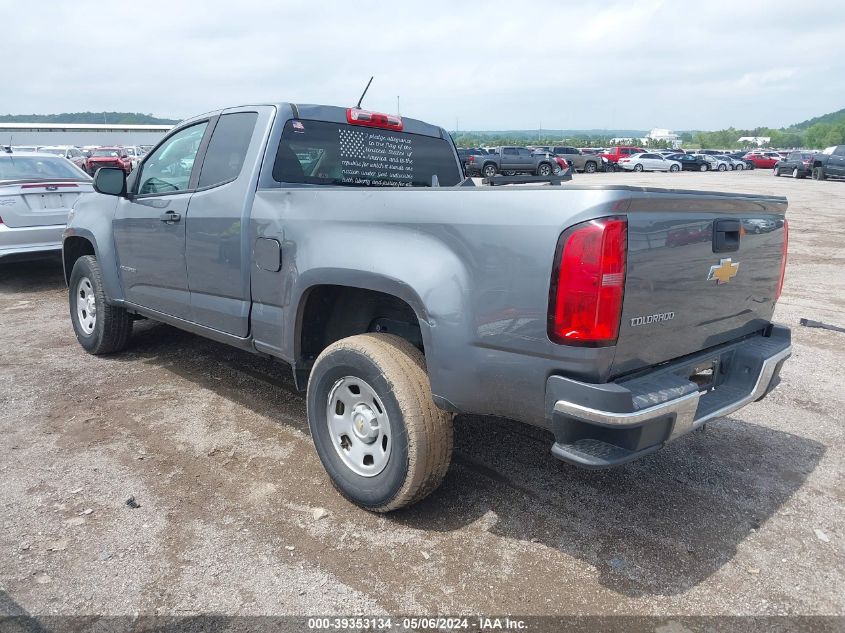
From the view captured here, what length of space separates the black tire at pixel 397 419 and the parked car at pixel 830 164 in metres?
34.6

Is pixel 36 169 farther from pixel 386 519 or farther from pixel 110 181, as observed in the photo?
pixel 386 519

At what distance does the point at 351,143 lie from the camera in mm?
4012

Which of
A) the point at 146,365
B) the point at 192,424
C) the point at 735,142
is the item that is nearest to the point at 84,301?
the point at 146,365

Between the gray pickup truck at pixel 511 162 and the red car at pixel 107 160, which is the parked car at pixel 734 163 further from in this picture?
the red car at pixel 107 160

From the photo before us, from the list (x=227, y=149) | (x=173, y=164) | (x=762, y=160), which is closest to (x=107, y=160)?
(x=173, y=164)

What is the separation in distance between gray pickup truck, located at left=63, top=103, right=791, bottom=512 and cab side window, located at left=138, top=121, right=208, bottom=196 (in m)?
0.03

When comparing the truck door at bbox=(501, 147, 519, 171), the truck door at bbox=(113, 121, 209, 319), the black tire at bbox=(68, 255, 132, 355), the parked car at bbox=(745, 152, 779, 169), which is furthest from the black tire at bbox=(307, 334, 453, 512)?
the parked car at bbox=(745, 152, 779, 169)

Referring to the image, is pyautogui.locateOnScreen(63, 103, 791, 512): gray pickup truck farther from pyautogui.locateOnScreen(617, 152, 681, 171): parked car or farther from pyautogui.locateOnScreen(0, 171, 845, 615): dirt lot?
pyautogui.locateOnScreen(617, 152, 681, 171): parked car

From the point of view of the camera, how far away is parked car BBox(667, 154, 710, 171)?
1861 inches

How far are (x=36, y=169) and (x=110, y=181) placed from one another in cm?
496

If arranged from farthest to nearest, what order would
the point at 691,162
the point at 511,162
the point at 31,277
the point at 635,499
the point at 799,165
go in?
the point at 691,162 → the point at 511,162 → the point at 799,165 → the point at 31,277 → the point at 635,499

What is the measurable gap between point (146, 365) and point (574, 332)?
4.01m

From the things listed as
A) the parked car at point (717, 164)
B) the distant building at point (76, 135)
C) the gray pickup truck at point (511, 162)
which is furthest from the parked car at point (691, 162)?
the distant building at point (76, 135)

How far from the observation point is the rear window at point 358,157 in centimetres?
367
